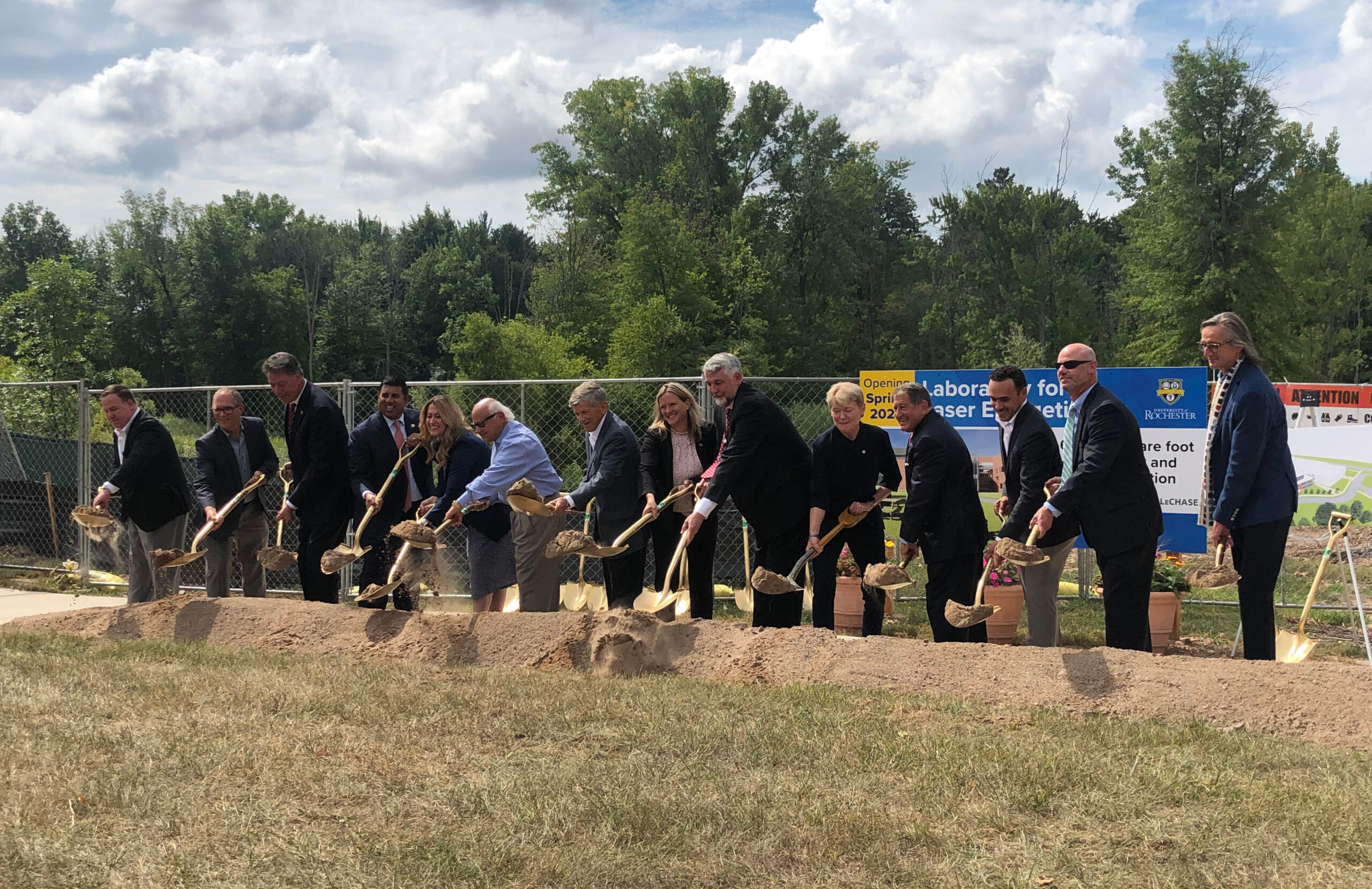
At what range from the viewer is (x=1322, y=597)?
10.1m

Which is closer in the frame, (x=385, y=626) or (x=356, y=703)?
(x=356, y=703)

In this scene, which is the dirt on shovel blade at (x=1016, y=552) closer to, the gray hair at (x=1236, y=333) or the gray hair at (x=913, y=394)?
the gray hair at (x=913, y=394)

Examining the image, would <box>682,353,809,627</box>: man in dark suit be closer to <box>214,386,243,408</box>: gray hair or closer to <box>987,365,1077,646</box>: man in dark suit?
<box>987,365,1077,646</box>: man in dark suit

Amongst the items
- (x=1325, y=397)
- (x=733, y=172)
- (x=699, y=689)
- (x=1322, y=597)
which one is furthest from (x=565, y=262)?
(x=699, y=689)

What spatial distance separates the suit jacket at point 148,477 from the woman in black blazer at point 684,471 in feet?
11.0

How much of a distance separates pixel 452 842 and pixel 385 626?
336cm

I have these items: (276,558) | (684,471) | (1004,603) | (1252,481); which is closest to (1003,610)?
(1004,603)

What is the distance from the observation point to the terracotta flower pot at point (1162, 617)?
7.85 metres

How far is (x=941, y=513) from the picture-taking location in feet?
19.4

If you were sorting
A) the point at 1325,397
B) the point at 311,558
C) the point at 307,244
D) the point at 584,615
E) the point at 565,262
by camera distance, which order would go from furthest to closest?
the point at 307,244, the point at 565,262, the point at 1325,397, the point at 311,558, the point at 584,615

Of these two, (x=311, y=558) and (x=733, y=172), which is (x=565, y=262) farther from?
(x=311, y=558)

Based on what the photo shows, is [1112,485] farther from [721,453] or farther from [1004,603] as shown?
[1004,603]

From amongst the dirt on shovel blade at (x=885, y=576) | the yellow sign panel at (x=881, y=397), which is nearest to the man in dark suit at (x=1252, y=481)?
the dirt on shovel blade at (x=885, y=576)

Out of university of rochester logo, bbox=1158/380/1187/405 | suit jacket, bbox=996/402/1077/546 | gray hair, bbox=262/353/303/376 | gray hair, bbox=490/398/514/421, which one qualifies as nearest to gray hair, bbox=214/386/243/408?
gray hair, bbox=262/353/303/376
